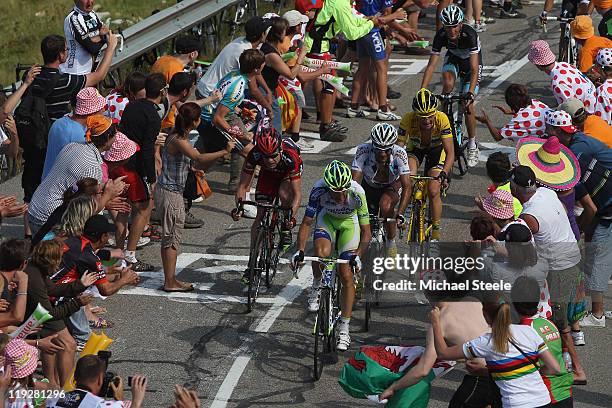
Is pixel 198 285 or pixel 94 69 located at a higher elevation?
pixel 94 69

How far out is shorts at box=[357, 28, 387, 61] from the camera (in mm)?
18594

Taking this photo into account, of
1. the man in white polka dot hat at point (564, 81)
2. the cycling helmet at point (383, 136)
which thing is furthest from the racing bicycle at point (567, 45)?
the cycling helmet at point (383, 136)

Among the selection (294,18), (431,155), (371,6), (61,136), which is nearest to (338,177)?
(431,155)

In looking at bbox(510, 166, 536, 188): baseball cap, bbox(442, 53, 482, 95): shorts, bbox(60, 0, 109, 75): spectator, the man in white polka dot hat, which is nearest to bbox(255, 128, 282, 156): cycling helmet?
bbox(510, 166, 536, 188): baseball cap

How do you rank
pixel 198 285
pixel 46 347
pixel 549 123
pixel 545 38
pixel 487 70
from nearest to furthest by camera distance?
1. pixel 46 347
2. pixel 549 123
3. pixel 198 285
4. pixel 487 70
5. pixel 545 38

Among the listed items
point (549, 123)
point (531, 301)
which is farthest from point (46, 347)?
point (549, 123)

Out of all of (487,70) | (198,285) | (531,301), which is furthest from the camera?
A: (487,70)

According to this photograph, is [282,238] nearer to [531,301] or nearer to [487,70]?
[531,301]

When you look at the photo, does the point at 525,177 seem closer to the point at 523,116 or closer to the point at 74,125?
the point at 523,116

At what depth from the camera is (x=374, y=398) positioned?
388 inches

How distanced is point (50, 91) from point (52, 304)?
429cm

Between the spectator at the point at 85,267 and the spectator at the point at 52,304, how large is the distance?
4.0 inches

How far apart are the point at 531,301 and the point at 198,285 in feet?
17.4

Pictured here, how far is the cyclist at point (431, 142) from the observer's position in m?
14.1
